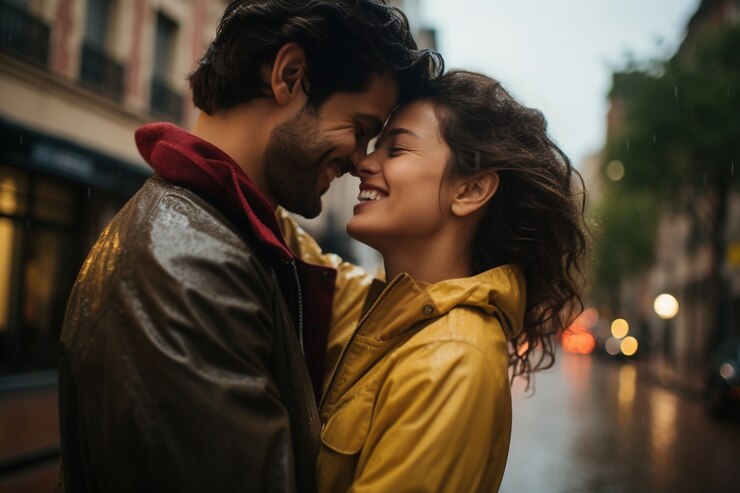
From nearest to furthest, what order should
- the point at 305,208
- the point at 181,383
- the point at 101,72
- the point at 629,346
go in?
the point at 181,383
the point at 305,208
the point at 101,72
the point at 629,346

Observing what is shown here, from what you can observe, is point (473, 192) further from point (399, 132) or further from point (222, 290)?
point (222, 290)

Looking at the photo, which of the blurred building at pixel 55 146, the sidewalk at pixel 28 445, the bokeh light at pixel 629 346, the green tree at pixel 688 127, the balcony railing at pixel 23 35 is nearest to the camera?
the sidewalk at pixel 28 445

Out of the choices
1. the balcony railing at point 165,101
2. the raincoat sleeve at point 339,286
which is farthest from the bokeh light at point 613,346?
the raincoat sleeve at point 339,286

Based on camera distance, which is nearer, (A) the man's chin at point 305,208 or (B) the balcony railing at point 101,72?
(A) the man's chin at point 305,208

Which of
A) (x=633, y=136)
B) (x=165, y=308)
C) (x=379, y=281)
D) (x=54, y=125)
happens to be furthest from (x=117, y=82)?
(x=633, y=136)

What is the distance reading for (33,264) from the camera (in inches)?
450

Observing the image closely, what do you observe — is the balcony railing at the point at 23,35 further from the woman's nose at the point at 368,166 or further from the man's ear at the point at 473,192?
the man's ear at the point at 473,192

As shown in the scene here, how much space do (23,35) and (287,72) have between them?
10548mm

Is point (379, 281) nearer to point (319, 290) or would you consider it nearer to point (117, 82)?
point (319, 290)

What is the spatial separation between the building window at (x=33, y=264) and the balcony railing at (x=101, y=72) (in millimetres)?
2019

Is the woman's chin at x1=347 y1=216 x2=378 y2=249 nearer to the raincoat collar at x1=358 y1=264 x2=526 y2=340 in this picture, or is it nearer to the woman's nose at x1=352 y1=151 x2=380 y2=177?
the woman's nose at x1=352 y1=151 x2=380 y2=177

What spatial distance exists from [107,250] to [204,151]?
0.37 m

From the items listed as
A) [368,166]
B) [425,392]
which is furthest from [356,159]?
[425,392]

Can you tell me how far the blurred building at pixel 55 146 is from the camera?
10.6m
